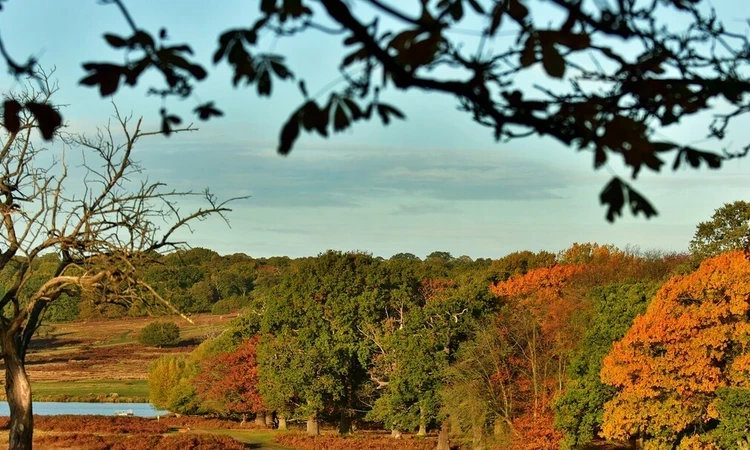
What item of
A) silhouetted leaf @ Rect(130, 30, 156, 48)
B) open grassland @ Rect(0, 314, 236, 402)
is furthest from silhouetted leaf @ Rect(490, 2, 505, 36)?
open grassland @ Rect(0, 314, 236, 402)

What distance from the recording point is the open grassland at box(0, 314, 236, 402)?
244ft

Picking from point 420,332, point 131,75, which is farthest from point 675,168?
point 420,332

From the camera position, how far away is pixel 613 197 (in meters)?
2.32

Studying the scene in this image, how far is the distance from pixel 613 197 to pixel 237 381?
50.5 m

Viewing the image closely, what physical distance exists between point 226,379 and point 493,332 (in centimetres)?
1872

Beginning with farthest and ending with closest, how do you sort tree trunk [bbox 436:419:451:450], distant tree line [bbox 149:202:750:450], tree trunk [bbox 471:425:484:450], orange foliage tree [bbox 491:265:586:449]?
tree trunk [bbox 436:419:451:450] → tree trunk [bbox 471:425:484:450] → orange foliage tree [bbox 491:265:586:449] → distant tree line [bbox 149:202:750:450]

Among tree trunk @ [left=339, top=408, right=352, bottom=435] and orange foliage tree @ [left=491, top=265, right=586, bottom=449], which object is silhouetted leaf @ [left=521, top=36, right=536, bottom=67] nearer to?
orange foliage tree @ [left=491, top=265, right=586, bottom=449]

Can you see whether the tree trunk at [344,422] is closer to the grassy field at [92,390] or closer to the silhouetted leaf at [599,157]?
the grassy field at [92,390]

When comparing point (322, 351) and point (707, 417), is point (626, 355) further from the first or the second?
point (322, 351)

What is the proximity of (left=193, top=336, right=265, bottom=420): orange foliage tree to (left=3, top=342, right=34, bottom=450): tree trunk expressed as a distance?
3929 centimetres

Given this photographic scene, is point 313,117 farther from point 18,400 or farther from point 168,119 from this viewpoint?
point 18,400

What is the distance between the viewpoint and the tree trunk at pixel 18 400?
37.7 feet

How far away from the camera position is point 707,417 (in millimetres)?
30844

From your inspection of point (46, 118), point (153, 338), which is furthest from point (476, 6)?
point (153, 338)
